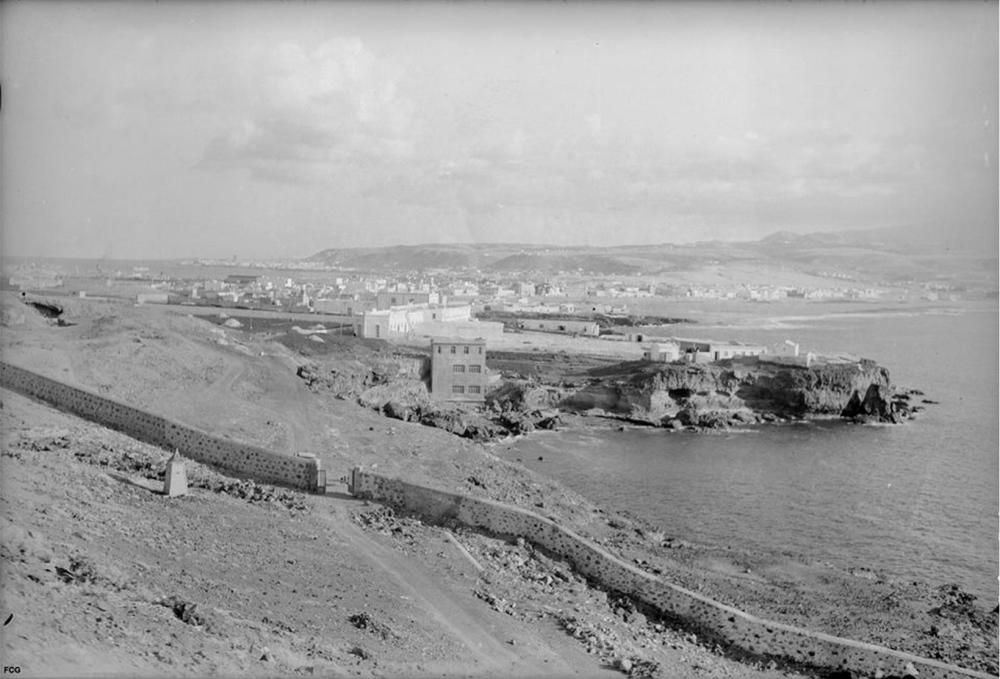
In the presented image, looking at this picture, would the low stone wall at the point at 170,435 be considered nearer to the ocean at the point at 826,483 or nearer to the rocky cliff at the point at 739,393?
the ocean at the point at 826,483

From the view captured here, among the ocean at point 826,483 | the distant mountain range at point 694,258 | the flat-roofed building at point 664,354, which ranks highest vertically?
the distant mountain range at point 694,258

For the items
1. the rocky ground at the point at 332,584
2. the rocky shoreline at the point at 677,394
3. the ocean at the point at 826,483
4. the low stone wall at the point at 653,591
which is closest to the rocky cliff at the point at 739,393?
the rocky shoreline at the point at 677,394

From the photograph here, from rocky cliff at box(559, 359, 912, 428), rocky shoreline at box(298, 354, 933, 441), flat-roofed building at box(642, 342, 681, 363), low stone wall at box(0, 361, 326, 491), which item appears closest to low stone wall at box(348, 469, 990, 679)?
low stone wall at box(0, 361, 326, 491)

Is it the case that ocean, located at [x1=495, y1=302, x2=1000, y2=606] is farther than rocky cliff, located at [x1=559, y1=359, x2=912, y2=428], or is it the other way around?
rocky cliff, located at [x1=559, y1=359, x2=912, y2=428]

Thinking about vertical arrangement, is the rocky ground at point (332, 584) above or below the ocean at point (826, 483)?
above

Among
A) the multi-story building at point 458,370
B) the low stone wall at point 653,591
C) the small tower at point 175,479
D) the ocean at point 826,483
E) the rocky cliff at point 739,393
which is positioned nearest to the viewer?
the low stone wall at point 653,591

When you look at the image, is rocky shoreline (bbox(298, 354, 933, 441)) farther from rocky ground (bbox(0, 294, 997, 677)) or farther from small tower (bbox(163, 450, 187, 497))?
small tower (bbox(163, 450, 187, 497))

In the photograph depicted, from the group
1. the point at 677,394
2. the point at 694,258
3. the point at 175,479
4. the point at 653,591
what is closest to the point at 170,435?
the point at 175,479
